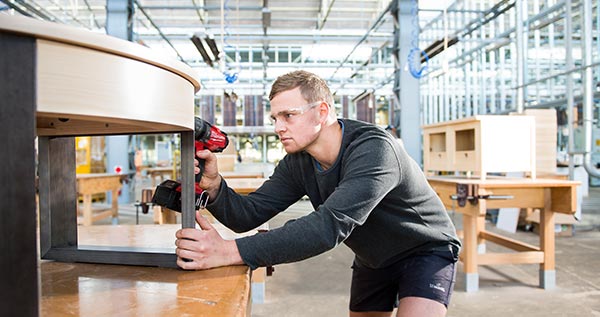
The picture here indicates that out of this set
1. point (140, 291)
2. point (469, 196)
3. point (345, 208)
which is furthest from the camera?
point (469, 196)

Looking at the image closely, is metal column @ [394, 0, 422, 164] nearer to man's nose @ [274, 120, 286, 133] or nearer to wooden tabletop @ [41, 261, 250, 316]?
man's nose @ [274, 120, 286, 133]

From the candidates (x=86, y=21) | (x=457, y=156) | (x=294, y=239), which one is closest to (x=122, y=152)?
(x=86, y=21)

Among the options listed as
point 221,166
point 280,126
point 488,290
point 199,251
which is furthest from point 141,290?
point 221,166

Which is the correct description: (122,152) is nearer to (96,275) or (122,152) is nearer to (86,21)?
(86,21)

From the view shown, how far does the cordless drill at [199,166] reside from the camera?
99 centimetres

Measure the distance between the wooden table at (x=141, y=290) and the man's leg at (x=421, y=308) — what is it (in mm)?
716

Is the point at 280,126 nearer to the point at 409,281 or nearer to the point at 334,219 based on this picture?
the point at 334,219

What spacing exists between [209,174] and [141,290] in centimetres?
45

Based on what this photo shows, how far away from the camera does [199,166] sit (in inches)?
43.4

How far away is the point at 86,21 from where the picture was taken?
7.86m

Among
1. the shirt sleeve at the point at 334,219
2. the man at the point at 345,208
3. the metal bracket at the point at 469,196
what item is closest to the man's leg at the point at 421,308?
the man at the point at 345,208

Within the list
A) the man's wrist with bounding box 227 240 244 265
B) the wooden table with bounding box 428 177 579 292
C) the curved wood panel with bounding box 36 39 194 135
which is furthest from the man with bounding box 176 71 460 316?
the wooden table with bounding box 428 177 579 292

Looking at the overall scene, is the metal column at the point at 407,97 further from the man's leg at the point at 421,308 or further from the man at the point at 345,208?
the man's leg at the point at 421,308

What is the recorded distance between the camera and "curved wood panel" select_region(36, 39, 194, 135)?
0.49 m
